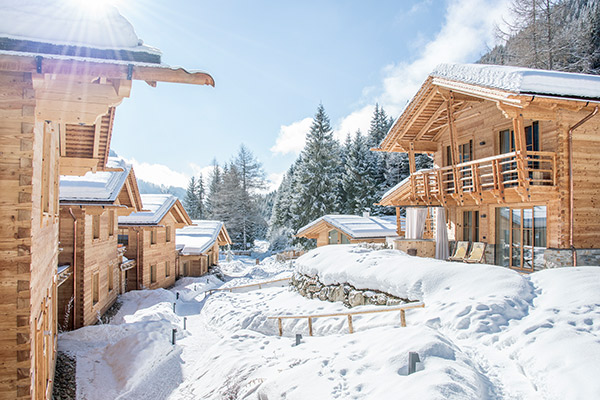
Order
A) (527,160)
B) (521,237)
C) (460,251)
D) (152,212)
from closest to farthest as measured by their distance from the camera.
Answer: (527,160) < (521,237) < (460,251) < (152,212)

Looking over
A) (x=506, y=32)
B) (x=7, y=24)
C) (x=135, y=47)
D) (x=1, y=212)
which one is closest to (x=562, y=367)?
(x=135, y=47)

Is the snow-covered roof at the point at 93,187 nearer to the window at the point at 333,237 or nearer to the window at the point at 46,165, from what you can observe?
the window at the point at 46,165

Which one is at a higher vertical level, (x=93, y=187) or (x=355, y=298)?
(x=93, y=187)

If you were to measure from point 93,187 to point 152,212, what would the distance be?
8814mm

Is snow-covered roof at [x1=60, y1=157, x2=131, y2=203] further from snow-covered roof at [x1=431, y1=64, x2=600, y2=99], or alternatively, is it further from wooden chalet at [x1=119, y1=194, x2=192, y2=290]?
snow-covered roof at [x1=431, y1=64, x2=600, y2=99]

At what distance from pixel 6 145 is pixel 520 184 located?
12.3 m

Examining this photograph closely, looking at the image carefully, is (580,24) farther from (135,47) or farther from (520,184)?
(135,47)

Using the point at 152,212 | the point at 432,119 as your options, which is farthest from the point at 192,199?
the point at 432,119

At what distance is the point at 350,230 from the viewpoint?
2438cm

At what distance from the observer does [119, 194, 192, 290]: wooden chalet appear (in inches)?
801

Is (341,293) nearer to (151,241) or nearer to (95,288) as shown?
(95,288)

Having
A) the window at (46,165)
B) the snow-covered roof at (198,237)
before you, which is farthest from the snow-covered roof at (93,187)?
the snow-covered roof at (198,237)

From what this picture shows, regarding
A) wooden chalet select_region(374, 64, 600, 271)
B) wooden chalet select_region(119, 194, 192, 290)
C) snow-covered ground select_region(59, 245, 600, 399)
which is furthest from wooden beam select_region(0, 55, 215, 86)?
wooden chalet select_region(119, 194, 192, 290)

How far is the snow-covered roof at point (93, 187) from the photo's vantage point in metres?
11.8
